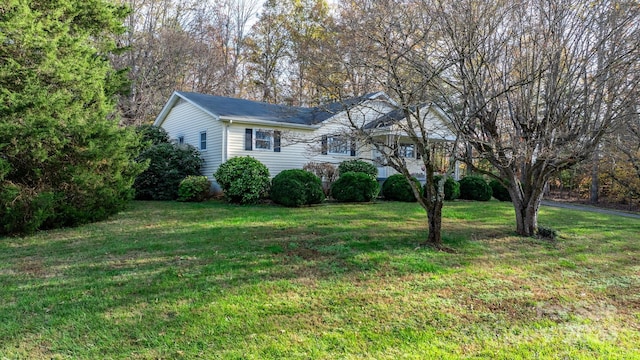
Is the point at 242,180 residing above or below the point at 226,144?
below

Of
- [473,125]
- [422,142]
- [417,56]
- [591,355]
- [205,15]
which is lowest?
[591,355]

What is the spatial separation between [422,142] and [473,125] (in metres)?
1.84

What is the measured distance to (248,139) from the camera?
1473 cm

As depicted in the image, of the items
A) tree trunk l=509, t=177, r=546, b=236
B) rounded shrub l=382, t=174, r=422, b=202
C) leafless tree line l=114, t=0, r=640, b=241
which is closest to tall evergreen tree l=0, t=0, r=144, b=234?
leafless tree line l=114, t=0, r=640, b=241

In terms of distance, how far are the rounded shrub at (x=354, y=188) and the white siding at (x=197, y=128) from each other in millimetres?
4811

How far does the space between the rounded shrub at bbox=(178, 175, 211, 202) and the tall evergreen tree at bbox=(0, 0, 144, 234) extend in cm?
368

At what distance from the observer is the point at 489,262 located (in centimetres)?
593

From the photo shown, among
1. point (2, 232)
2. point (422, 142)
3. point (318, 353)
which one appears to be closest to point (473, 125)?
point (422, 142)

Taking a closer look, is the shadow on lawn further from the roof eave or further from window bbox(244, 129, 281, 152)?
window bbox(244, 129, 281, 152)

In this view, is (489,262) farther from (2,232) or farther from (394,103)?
(2,232)

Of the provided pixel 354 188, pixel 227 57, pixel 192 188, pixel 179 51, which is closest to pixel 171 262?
Result: pixel 192 188

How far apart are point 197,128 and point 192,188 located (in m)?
3.89

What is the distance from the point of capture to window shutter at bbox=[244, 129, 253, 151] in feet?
48.1

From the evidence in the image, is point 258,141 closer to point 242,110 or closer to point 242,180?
point 242,110
